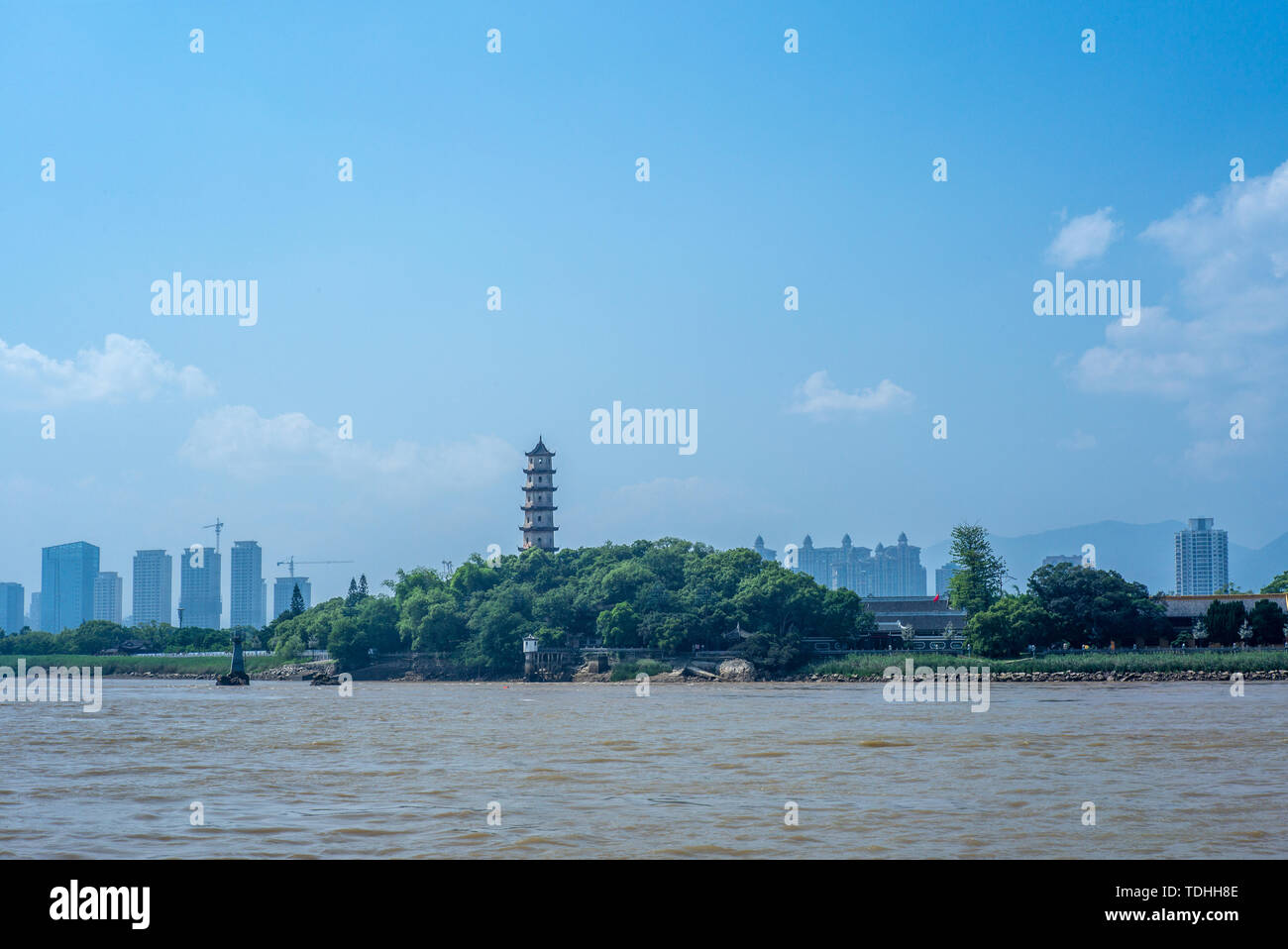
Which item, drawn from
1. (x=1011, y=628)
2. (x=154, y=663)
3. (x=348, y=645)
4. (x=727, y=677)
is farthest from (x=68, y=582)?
(x=1011, y=628)

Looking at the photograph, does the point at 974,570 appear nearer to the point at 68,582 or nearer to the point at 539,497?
the point at 539,497

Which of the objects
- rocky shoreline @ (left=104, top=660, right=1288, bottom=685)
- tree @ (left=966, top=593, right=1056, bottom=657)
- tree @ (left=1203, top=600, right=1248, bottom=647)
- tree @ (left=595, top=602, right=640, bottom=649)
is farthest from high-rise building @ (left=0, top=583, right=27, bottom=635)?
tree @ (left=1203, top=600, right=1248, bottom=647)

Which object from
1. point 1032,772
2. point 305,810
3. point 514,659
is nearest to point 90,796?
point 305,810

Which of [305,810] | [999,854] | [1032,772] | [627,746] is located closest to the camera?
[999,854]

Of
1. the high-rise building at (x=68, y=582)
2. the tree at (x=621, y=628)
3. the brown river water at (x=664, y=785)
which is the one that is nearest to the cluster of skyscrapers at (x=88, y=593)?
the high-rise building at (x=68, y=582)

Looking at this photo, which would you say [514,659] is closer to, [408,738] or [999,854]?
[408,738]

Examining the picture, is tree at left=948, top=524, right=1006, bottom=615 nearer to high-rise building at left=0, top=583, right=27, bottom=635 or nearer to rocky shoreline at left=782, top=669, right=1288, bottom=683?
rocky shoreline at left=782, top=669, right=1288, bottom=683
